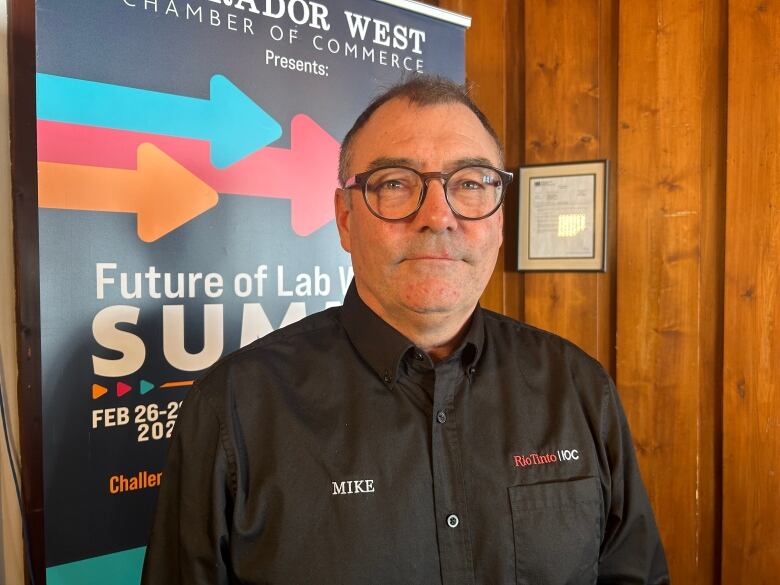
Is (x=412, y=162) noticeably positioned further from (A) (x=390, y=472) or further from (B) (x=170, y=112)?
(B) (x=170, y=112)

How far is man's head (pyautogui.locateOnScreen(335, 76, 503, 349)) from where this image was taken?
1121 mm

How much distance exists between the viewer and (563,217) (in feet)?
7.55

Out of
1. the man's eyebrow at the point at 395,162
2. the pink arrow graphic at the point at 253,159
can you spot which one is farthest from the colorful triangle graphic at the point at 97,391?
the man's eyebrow at the point at 395,162

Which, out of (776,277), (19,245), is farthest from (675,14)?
(19,245)

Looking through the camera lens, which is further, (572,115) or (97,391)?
(572,115)

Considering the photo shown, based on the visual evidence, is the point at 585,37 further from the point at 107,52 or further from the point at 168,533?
the point at 168,533

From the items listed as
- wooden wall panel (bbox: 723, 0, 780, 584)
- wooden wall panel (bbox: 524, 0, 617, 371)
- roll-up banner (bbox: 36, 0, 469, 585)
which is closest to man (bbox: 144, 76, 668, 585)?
roll-up banner (bbox: 36, 0, 469, 585)

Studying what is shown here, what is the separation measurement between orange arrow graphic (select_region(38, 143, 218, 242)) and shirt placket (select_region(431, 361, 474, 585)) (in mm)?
862

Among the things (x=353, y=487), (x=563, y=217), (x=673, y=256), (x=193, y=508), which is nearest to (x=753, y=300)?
(x=673, y=256)

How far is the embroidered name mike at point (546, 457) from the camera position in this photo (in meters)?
1.18

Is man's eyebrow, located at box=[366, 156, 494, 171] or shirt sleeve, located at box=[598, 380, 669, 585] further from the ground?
man's eyebrow, located at box=[366, 156, 494, 171]

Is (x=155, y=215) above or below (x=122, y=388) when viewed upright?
above

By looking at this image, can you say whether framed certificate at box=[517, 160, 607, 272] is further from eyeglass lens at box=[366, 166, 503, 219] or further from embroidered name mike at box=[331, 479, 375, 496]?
embroidered name mike at box=[331, 479, 375, 496]

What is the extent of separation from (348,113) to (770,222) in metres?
1.29
